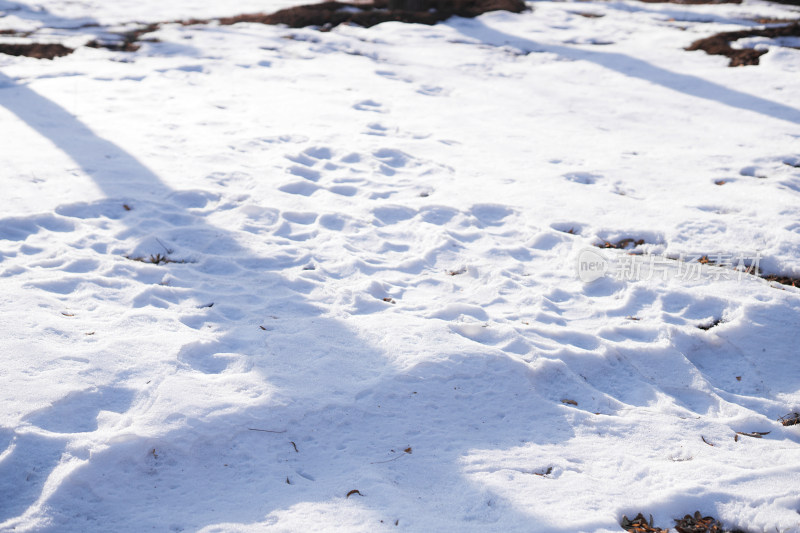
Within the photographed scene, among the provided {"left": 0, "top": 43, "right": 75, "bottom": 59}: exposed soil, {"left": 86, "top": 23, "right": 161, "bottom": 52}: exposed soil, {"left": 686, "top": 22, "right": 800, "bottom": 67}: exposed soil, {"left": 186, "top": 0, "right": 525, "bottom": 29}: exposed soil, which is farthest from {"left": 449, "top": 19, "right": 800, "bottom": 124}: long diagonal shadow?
{"left": 0, "top": 43, "right": 75, "bottom": 59}: exposed soil

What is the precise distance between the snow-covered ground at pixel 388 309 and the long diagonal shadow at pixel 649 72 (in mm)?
78

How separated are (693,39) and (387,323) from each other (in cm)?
830

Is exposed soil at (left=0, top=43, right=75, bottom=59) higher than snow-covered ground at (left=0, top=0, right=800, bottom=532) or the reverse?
higher

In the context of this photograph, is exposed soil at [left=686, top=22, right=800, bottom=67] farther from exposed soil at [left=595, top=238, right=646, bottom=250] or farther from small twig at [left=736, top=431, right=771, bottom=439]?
small twig at [left=736, top=431, right=771, bottom=439]

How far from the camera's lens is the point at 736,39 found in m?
8.87

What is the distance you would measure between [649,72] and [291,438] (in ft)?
24.8

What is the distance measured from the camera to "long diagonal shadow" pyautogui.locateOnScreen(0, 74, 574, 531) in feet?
7.74

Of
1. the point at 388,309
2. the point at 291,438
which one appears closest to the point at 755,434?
the point at 388,309

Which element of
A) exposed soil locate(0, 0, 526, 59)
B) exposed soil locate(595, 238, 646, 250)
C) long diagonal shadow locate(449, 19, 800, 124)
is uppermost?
exposed soil locate(0, 0, 526, 59)

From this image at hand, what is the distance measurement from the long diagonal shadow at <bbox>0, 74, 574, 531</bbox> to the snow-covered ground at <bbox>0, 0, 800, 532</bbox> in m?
0.01

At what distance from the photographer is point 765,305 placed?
375 cm

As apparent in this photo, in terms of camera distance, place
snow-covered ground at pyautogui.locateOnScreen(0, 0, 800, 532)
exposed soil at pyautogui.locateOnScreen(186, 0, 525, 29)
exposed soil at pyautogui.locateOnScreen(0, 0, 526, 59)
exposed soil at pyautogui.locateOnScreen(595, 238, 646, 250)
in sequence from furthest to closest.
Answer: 1. exposed soil at pyautogui.locateOnScreen(186, 0, 525, 29)
2. exposed soil at pyautogui.locateOnScreen(0, 0, 526, 59)
3. exposed soil at pyautogui.locateOnScreen(595, 238, 646, 250)
4. snow-covered ground at pyautogui.locateOnScreen(0, 0, 800, 532)

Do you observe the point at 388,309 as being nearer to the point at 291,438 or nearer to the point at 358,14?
the point at 291,438

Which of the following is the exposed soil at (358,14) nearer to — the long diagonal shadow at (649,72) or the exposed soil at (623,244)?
the long diagonal shadow at (649,72)
